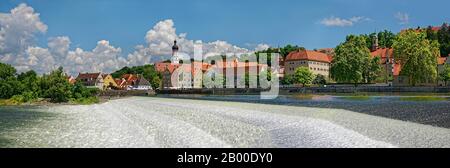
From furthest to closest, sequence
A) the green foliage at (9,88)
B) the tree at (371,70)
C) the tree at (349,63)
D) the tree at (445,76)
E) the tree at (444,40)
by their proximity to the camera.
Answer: the tree at (444,40) → the tree at (445,76) → the tree at (371,70) → the tree at (349,63) → the green foliage at (9,88)

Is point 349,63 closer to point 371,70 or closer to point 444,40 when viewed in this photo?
point 371,70

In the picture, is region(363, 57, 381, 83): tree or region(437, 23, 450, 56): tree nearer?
region(363, 57, 381, 83): tree

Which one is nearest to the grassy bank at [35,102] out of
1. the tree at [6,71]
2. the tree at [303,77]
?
the tree at [6,71]

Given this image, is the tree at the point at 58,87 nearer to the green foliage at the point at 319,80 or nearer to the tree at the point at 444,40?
the green foliage at the point at 319,80

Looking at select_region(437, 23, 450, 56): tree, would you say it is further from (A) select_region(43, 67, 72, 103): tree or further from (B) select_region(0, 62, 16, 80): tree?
(B) select_region(0, 62, 16, 80): tree

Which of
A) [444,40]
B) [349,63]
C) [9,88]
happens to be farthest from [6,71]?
[444,40]

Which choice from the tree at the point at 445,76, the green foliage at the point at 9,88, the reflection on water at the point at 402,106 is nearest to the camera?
the reflection on water at the point at 402,106

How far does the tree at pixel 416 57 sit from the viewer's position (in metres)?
97.6

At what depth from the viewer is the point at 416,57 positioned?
97750mm

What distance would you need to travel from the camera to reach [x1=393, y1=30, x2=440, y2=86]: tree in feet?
320

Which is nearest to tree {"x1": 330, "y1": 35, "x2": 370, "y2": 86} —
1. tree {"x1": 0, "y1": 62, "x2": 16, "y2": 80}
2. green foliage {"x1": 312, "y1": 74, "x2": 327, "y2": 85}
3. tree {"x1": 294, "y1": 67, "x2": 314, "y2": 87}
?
tree {"x1": 294, "y1": 67, "x2": 314, "y2": 87}

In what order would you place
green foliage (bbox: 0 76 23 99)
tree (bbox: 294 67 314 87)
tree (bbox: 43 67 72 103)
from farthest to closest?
tree (bbox: 294 67 314 87)
green foliage (bbox: 0 76 23 99)
tree (bbox: 43 67 72 103)
